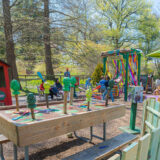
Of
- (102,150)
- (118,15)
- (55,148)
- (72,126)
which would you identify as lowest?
(55,148)

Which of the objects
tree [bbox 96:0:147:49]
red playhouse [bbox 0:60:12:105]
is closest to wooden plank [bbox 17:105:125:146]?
red playhouse [bbox 0:60:12:105]

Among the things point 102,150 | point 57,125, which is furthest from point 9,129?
point 102,150

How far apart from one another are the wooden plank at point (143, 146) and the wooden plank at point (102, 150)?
818 millimetres

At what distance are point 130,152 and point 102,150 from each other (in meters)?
1.23

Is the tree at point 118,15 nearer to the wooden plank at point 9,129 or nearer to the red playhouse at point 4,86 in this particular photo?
the red playhouse at point 4,86

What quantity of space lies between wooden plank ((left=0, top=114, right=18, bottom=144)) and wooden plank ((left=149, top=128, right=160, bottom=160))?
128 centimetres

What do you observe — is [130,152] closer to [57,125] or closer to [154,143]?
[154,143]

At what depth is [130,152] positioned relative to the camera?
3.61ft

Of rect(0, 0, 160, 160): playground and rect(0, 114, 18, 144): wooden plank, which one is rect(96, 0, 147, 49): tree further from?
rect(0, 114, 18, 144): wooden plank

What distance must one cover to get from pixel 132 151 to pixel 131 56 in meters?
7.68

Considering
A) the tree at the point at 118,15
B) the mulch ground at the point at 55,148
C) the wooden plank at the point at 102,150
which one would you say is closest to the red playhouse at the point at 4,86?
the mulch ground at the point at 55,148

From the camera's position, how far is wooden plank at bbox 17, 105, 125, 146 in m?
1.51

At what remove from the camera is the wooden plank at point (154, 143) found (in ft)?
4.54

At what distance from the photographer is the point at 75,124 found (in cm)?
193
